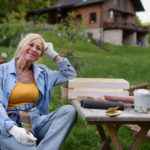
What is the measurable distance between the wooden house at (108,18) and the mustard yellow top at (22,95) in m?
23.5

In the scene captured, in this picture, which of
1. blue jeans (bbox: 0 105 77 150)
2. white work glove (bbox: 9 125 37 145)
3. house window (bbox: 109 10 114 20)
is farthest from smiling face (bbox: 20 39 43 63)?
house window (bbox: 109 10 114 20)

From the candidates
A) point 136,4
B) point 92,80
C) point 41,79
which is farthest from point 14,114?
point 136,4

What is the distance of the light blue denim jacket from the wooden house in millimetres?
23201

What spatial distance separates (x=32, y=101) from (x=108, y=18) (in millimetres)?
27058

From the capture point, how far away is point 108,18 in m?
28.5

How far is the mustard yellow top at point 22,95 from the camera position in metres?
2.48

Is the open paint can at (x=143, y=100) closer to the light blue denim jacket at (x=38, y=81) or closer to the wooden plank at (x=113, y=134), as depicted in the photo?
the wooden plank at (x=113, y=134)

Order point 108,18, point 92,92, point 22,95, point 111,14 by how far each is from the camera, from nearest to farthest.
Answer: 1. point 22,95
2. point 92,92
3. point 108,18
4. point 111,14

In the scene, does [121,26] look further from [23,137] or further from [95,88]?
[23,137]

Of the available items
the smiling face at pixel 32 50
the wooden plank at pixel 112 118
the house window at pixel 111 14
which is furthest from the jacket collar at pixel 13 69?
the house window at pixel 111 14

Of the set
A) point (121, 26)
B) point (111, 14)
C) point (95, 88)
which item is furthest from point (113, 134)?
point (111, 14)

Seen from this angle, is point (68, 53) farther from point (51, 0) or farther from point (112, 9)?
point (51, 0)

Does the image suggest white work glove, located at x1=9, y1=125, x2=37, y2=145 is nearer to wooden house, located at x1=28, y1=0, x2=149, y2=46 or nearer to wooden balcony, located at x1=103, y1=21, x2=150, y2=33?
wooden house, located at x1=28, y1=0, x2=149, y2=46

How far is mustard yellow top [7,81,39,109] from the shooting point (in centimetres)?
248
